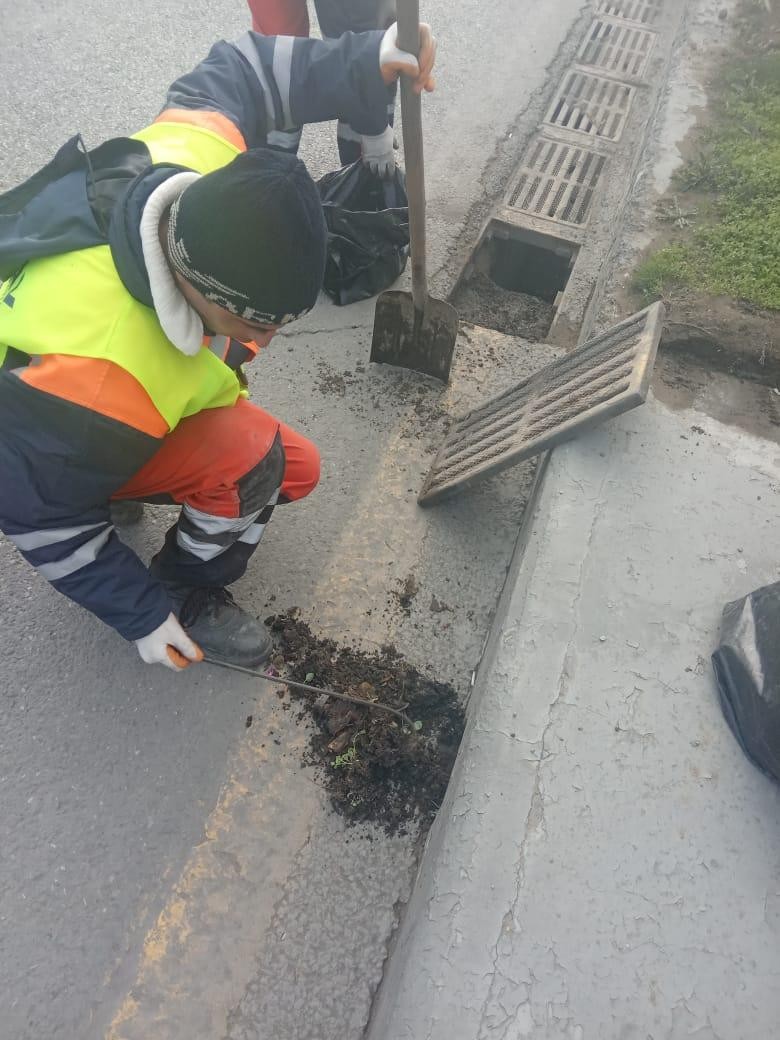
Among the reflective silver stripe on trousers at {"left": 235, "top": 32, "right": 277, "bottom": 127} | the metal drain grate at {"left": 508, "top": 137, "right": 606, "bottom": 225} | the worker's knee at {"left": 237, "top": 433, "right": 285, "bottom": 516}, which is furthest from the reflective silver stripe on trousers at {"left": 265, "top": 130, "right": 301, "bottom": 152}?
the metal drain grate at {"left": 508, "top": 137, "right": 606, "bottom": 225}

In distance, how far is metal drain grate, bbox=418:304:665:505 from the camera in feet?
7.18

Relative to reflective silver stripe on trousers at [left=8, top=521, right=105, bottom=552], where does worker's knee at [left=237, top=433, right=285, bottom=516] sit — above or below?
below

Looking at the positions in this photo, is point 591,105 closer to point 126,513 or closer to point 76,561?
point 126,513

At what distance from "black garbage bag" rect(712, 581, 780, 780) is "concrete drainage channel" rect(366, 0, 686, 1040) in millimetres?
810

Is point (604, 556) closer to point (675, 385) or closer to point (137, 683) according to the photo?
point (675, 385)

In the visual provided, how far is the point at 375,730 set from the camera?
6.98ft

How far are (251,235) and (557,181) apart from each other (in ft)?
10.7

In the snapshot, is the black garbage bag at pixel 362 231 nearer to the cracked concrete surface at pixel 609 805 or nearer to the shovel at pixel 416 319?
the shovel at pixel 416 319

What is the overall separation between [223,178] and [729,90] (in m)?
4.16

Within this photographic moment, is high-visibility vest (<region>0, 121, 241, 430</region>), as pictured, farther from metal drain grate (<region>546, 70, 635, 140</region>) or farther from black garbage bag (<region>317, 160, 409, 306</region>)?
metal drain grate (<region>546, 70, 635, 140</region>)

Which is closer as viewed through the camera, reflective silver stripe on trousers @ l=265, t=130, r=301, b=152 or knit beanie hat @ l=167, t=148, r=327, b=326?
knit beanie hat @ l=167, t=148, r=327, b=326

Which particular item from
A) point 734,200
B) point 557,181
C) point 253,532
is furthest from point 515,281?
point 253,532

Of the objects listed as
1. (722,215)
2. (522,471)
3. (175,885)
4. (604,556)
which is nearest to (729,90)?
(722,215)

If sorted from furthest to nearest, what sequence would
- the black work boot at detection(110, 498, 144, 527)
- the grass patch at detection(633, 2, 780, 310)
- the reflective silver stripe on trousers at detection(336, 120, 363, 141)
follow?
the reflective silver stripe on trousers at detection(336, 120, 363, 141) < the grass patch at detection(633, 2, 780, 310) < the black work boot at detection(110, 498, 144, 527)
